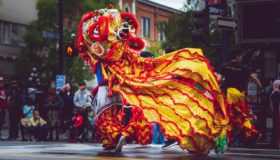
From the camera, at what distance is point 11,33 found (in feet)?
143

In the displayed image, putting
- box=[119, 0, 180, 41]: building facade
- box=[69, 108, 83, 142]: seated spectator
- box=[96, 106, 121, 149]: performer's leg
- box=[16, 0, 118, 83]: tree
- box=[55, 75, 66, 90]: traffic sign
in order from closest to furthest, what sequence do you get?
box=[96, 106, 121, 149]: performer's leg, box=[69, 108, 83, 142]: seated spectator, box=[55, 75, 66, 90]: traffic sign, box=[16, 0, 118, 83]: tree, box=[119, 0, 180, 41]: building facade

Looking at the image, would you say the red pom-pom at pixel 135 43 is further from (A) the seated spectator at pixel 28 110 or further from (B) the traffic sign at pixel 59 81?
(B) the traffic sign at pixel 59 81

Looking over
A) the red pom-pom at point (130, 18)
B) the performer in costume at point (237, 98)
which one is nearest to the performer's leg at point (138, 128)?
the performer in costume at point (237, 98)

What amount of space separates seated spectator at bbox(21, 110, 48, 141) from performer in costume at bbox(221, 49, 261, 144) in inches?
336

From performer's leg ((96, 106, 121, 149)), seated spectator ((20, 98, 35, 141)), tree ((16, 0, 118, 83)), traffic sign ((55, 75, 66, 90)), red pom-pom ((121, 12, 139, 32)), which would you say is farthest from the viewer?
tree ((16, 0, 118, 83))

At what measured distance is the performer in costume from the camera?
12.5 meters

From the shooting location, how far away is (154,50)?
173 ft

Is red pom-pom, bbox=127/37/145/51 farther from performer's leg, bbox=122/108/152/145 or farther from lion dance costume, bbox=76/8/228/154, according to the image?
performer's leg, bbox=122/108/152/145

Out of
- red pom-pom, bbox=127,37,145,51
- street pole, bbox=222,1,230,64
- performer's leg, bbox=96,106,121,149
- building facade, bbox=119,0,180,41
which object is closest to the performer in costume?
red pom-pom, bbox=127,37,145,51

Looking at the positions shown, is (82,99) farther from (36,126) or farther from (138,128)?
(138,128)

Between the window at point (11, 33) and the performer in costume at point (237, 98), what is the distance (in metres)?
31.3

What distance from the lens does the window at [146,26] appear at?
198ft

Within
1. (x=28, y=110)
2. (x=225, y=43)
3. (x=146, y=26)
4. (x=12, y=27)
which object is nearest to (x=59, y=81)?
(x=28, y=110)

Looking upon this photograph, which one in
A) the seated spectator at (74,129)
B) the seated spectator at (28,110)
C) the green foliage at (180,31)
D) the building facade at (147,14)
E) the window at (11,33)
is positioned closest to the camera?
the seated spectator at (74,129)
